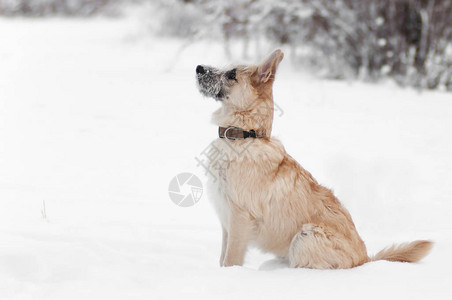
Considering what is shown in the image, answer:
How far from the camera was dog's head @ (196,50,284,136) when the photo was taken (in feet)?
10.2

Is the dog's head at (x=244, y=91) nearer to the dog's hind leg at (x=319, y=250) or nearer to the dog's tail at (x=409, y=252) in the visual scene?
the dog's hind leg at (x=319, y=250)

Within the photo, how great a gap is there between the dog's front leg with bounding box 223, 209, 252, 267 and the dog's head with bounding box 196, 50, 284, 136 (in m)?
0.61

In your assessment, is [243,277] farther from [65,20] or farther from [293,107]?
[65,20]

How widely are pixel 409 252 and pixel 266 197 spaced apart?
3.41 feet

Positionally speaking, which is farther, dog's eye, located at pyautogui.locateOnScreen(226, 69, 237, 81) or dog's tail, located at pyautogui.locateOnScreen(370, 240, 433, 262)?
dog's eye, located at pyautogui.locateOnScreen(226, 69, 237, 81)

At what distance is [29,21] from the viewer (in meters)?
19.7

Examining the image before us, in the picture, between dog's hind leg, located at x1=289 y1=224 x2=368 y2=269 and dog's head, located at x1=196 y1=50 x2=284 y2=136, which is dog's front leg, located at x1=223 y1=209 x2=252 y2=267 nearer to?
dog's hind leg, located at x1=289 y1=224 x2=368 y2=269

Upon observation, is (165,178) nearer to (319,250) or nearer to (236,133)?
(236,133)

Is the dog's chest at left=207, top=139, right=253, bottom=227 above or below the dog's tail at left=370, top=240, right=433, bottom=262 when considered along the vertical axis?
above

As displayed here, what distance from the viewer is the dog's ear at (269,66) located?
3.03 m

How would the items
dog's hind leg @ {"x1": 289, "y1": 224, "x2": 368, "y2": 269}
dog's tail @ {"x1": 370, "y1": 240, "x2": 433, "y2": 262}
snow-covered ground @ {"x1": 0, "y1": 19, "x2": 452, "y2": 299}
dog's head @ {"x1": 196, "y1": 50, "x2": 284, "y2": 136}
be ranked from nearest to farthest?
snow-covered ground @ {"x1": 0, "y1": 19, "x2": 452, "y2": 299}, dog's hind leg @ {"x1": 289, "y1": 224, "x2": 368, "y2": 269}, dog's tail @ {"x1": 370, "y1": 240, "x2": 433, "y2": 262}, dog's head @ {"x1": 196, "y1": 50, "x2": 284, "y2": 136}

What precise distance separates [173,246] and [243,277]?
1015mm

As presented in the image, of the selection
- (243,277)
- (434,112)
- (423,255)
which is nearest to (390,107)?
(434,112)

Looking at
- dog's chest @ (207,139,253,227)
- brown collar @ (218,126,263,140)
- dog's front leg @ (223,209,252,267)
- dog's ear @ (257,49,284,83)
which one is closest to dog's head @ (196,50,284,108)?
dog's ear @ (257,49,284,83)
